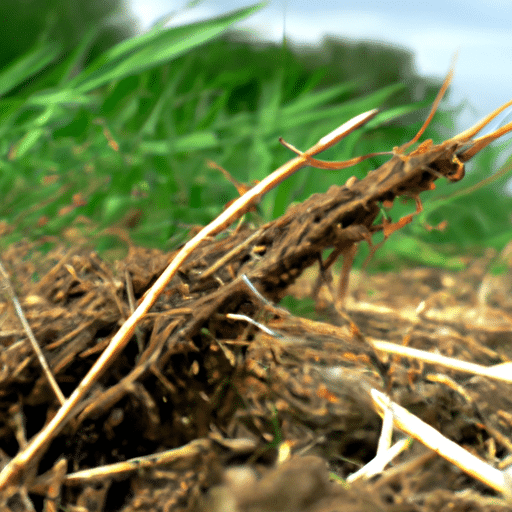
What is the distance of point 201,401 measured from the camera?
1.52ft

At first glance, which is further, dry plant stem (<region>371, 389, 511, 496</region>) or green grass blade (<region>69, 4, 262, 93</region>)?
green grass blade (<region>69, 4, 262, 93</region>)

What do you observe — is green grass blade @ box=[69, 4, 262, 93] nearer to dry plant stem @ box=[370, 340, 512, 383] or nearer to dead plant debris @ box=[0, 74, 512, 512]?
dead plant debris @ box=[0, 74, 512, 512]

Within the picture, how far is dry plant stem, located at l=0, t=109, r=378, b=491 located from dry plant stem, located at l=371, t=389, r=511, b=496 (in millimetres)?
197

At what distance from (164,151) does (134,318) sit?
0.79m

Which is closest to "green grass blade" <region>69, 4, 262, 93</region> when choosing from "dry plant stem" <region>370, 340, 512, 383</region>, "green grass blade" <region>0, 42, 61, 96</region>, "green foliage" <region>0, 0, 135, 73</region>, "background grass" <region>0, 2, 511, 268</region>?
"background grass" <region>0, 2, 511, 268</region>

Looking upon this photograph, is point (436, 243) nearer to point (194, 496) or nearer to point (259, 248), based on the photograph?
point (259, 248)

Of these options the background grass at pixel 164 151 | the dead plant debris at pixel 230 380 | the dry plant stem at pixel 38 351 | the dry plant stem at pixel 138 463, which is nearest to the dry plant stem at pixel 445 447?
the dead plant debris at pixel 230 380

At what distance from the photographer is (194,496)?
0.39m

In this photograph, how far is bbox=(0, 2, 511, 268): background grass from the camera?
1056mm

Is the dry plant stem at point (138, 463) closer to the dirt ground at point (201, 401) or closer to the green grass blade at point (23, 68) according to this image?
the dirt ground at point (201, 401)

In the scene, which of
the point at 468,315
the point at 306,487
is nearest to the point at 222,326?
the point at 306,487

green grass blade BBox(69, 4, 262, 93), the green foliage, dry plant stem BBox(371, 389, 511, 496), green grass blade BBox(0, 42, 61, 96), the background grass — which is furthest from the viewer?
the green foliage

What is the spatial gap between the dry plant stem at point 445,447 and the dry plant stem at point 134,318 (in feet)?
0.65

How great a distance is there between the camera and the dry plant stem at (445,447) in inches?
14.2
